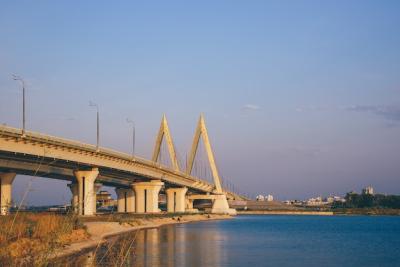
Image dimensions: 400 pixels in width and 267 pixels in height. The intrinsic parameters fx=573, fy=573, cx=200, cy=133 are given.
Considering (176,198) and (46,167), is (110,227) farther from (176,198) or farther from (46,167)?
(176,198)

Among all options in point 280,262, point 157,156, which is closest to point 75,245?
point 280,262

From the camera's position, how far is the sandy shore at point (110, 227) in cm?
3859

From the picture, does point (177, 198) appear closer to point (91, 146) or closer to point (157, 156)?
point (157, 156)

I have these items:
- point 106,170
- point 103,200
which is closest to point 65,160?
point 106,170

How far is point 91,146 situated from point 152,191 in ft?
103

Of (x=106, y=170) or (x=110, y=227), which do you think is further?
(x=106, y=170)

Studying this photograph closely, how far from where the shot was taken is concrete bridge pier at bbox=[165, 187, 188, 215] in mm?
129500

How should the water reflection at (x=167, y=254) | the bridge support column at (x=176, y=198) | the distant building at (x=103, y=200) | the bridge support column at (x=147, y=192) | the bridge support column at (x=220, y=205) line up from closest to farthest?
1. the distant building at (x=103, y=200)
2. the water reflection at (x=167, y=254)
3. the bridge support column at (x=147, y=192)
4. the bridge support column at (x=176, y=198)
5. the bridge support column at (x=220, y=205)

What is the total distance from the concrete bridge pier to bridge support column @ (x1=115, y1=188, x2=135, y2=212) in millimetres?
8665

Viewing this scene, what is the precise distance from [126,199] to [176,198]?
1134cm

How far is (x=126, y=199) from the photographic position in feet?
420

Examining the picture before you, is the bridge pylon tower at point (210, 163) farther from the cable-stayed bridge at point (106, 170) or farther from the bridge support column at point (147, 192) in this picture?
the bridge support column at point (147, 192)

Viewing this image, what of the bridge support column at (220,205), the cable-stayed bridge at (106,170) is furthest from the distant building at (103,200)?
the bridge support column at (220,205)

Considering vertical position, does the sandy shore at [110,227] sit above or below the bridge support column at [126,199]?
below
